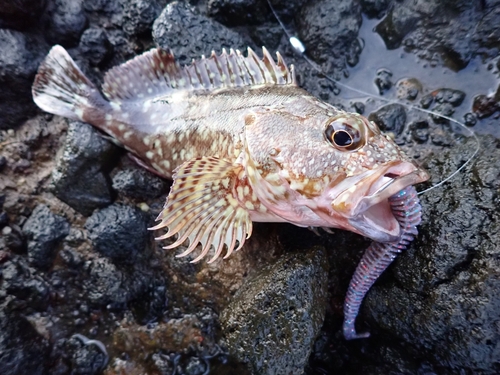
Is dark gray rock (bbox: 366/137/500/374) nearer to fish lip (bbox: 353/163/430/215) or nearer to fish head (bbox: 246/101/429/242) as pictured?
fish head (bbox: 246/101/429/242)

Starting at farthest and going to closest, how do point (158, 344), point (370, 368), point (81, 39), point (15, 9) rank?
point (81, 39), point (15, 9), point (158, 344), point (370, 368)

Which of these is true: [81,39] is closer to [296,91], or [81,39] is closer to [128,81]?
[128,81]

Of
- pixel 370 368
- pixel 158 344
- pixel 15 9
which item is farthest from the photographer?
pixel 15 9

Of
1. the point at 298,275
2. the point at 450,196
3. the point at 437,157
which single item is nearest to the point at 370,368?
the point at 298,275

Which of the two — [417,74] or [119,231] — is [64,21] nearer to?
[119,231]

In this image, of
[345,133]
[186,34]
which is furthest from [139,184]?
[345,133]

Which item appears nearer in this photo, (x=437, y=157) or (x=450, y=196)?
(x=450, y=196)

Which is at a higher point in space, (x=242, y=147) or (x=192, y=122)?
(x=192, y=122)
